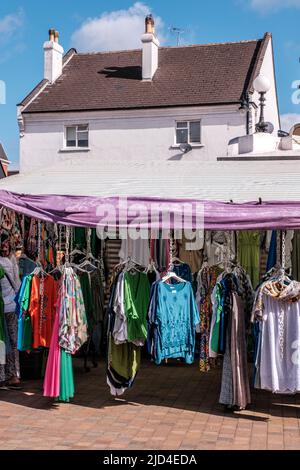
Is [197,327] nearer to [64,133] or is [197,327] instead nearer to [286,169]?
[286,169]

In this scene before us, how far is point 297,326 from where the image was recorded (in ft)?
19.7

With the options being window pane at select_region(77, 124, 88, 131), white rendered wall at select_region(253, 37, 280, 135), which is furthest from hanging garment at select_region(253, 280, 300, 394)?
window pane at select_region(77, 124, 88, 131)

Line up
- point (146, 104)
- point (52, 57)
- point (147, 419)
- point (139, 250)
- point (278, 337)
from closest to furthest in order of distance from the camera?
point (278, 337) → point (147, 419) → point (139, 250) → point (146, 104) → point (52, 57)

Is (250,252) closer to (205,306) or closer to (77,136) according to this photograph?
(205,306)

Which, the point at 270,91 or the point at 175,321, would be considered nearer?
the point at 175,321

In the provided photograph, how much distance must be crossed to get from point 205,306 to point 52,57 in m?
18.8

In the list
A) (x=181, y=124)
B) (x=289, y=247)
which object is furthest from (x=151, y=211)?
(x=181, y=124)

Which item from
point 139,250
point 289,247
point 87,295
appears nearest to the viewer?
point 87,295

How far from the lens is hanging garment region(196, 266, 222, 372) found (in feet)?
21.4

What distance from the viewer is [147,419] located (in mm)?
6195

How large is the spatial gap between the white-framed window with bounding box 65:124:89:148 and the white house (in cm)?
4

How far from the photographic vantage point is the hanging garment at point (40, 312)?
22.4ft

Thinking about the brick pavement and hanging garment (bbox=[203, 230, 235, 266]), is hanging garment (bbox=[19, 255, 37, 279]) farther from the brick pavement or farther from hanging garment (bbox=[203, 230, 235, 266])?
hanging garment (bbox=[203, 230, 235, 266])

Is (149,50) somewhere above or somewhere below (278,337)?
above
